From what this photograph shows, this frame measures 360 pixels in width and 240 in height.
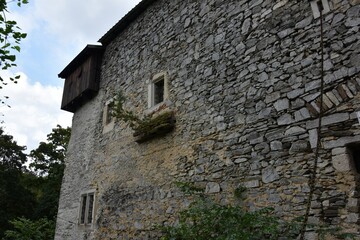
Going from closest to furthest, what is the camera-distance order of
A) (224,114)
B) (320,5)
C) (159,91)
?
1. (320,5)
2. (224,114)
3. (159,91)

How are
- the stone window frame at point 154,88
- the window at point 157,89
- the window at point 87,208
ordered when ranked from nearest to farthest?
1. the stone window frame at point 154,88
2. the window at point 157,89
3. the window at point 87,208

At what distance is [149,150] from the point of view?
6.70 meters

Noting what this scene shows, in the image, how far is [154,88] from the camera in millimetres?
7336

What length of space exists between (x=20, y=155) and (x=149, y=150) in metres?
→ 15.2

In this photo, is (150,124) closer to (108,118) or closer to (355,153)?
(108,118)

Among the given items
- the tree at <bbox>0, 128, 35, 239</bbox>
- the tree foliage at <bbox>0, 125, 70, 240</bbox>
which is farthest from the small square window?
the tree at <bbox>0, 128, 35, 239</bbox>

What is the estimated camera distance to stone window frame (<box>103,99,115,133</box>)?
27.6 ft

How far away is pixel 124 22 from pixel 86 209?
5.51 metres

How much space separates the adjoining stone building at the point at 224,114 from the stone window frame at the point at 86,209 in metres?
0.03

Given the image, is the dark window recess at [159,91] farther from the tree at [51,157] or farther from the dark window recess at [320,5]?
the tree at [51,157]

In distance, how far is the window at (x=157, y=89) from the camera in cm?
710

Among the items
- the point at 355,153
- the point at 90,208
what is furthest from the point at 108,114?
the point at 355,153

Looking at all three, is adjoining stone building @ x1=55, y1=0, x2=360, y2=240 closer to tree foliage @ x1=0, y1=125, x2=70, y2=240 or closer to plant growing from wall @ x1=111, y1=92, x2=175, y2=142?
plant growing from wall @ x1=111, y1=92, x2=175, y2=142

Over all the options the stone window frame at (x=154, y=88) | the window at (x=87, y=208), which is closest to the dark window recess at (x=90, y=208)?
the window at (x=87, y=208)
